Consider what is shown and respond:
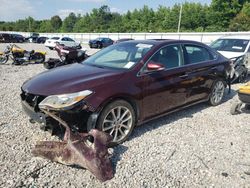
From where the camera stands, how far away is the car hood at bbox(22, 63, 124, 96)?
11.6 feet

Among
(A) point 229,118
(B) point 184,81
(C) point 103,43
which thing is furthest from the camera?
(C) point 103,43

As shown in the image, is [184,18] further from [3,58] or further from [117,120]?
[117,120]

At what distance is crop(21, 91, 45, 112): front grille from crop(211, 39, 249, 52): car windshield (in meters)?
7.70

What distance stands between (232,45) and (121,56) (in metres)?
6.34

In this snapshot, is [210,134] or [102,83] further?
[210,134]

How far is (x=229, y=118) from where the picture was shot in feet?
17.6

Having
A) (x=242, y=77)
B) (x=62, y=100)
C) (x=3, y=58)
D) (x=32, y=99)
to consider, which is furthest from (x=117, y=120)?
(x=3, y=58)

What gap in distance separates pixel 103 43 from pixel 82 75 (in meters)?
27.2

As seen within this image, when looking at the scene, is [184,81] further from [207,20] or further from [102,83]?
[207,20]

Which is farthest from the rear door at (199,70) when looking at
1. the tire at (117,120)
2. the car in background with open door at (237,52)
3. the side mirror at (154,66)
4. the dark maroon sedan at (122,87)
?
the car in background with open door at (237,52)

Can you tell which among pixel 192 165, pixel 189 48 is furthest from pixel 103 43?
pixel 192 165

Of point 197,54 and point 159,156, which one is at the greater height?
point 197,54

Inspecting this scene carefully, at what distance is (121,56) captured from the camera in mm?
4727

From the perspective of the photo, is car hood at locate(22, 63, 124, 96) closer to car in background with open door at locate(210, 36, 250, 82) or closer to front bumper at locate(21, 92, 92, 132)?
front bumper at locate(21, 92, 92, 132)
